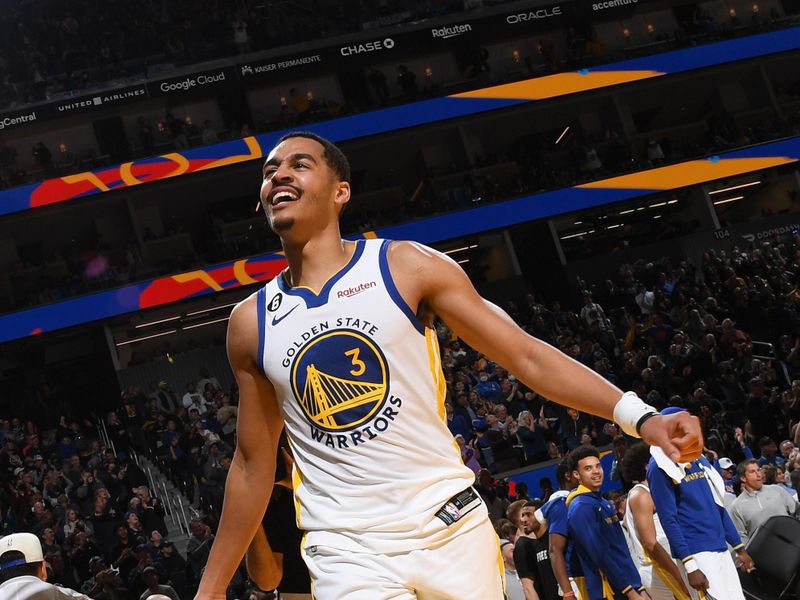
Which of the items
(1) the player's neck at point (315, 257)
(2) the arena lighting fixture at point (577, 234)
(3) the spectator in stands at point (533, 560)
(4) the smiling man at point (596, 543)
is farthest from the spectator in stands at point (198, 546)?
(2) the arena lighting fixture at point (577, 234)

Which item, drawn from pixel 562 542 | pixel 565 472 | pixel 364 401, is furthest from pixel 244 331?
pixel 565 472

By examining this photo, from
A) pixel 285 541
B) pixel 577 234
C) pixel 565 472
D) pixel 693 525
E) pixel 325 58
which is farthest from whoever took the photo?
pixel 577 234

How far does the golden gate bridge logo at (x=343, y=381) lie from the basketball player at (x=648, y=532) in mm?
4884

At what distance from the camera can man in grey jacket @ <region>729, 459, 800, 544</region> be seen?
9.04 meters

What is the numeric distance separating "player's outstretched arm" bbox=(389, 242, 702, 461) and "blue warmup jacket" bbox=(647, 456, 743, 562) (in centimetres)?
443

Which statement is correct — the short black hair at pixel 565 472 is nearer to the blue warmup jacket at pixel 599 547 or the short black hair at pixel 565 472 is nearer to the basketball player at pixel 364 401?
the blue warmup jacket at pixel 599 547

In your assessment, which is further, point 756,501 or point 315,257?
point 756,501

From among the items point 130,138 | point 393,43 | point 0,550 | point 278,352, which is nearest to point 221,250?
point 130,138

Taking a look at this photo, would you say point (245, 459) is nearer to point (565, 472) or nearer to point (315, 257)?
point (315, 257)

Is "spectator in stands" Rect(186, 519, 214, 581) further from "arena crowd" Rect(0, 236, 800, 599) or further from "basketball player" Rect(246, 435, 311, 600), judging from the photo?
"basketball player" Rect(246, 435, 311, 600)

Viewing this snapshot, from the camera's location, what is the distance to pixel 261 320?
3.19 metres

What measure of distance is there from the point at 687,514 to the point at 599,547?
2.27ft

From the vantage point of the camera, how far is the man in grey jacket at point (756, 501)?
9.04 m

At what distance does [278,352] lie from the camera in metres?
3.08
